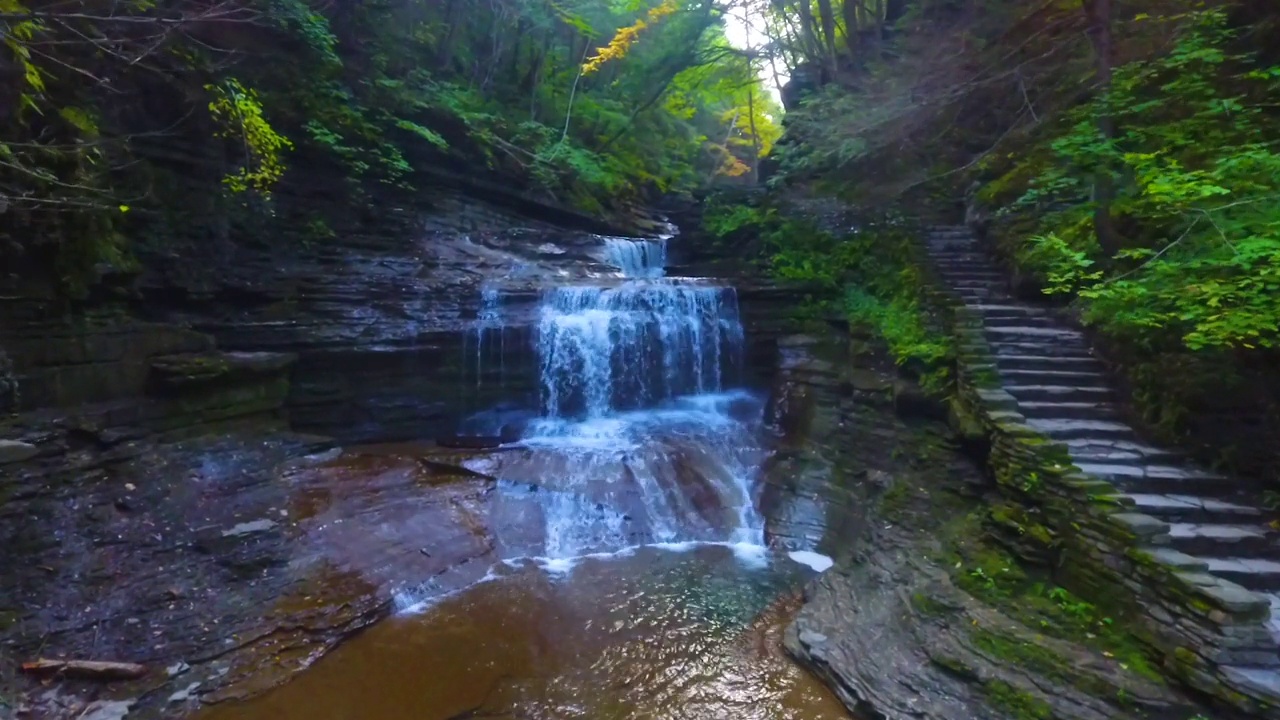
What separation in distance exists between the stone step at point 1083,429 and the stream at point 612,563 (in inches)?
123

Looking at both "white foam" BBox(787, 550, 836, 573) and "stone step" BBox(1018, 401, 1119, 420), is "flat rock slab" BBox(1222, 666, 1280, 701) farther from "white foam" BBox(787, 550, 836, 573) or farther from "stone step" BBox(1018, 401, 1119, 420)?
"white foam" BBox(787, 550, 836, 573)

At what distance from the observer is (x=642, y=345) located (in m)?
12.6

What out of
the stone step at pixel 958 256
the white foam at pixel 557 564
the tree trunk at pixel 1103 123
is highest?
the tree trunk at pixel 1103 123

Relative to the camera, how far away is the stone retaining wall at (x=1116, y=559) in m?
4.55

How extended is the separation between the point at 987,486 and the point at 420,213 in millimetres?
11741

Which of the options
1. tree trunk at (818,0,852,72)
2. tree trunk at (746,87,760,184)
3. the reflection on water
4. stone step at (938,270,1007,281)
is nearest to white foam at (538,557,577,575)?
the reflection on water

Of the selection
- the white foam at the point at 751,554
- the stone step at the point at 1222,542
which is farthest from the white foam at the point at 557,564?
the stone step at the point at 1222,542

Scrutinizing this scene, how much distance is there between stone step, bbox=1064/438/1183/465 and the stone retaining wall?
0.43 metres

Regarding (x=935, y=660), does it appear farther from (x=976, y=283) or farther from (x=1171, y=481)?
(x=976, y=283)

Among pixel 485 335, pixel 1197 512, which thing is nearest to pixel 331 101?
pixel 485 335

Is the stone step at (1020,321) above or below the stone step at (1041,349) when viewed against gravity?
above

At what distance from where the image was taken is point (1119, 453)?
675 cm

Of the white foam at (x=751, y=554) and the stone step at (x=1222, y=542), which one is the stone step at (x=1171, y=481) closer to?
the stone step at (x=1222, y=542)

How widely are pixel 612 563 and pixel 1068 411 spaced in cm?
565
